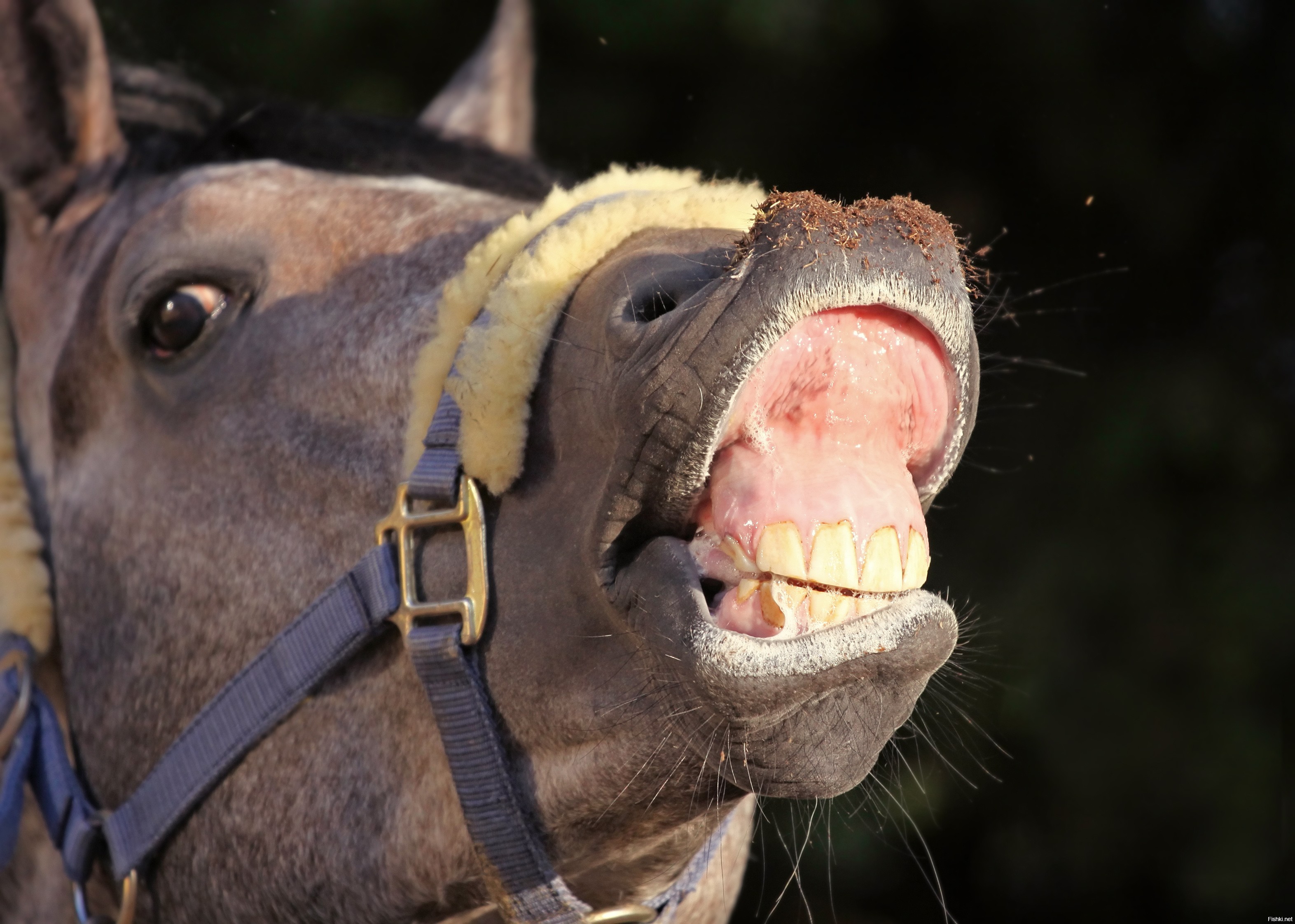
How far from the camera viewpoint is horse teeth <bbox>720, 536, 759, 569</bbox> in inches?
37.7

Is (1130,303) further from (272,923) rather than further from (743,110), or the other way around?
(272,923)

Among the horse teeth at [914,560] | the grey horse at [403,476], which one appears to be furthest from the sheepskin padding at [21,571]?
the horse teeth at [914,560]

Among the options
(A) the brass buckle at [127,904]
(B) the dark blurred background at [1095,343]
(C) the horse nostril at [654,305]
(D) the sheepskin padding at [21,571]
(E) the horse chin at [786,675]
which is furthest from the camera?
(B) the dark blurred background at [1095,343]

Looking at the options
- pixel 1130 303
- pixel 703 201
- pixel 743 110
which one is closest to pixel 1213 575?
pixel 1130 303

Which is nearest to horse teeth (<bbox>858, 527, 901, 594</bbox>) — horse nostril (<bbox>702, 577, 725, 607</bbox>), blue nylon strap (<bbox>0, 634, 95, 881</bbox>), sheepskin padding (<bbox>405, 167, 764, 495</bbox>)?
horse nostril (<bbox>702, 577, 725, 607</bbox>)

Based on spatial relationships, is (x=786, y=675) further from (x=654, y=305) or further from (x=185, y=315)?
(x=185, y=315)

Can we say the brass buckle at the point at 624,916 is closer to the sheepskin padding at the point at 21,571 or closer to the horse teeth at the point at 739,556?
the horse teeth at the point at 739,556

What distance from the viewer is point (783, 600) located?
942 mm

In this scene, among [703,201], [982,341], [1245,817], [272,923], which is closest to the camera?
[703,201]

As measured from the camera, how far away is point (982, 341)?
3111 millimetres

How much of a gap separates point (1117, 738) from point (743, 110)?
2.16m

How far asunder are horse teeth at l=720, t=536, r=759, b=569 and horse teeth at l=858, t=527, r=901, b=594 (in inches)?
3.5

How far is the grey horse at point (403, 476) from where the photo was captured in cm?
96

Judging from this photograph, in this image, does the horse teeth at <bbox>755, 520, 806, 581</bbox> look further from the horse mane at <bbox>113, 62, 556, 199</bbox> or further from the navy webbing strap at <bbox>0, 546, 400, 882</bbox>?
the horse mane at <bbox>113, 62, 556, 199</bbox>
